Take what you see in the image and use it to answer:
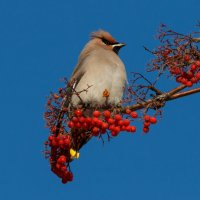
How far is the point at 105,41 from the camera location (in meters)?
7.02

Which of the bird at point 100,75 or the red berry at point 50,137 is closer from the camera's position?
the red berry at point 50,137

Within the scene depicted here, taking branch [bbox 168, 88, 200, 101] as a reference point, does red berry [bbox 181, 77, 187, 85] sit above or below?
above

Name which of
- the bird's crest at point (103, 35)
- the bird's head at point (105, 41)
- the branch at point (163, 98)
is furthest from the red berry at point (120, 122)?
the bird's crest at point (103, 35)

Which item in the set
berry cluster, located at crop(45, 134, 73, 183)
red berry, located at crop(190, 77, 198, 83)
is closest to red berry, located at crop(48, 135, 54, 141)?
berry cluster, located at crop(45, 134, 73, 183)

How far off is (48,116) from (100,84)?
151 centimetres

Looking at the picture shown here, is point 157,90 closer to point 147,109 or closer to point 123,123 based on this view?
point 147,109

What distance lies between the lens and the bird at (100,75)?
5734mm

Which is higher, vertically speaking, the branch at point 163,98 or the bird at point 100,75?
the bird at point 100,75

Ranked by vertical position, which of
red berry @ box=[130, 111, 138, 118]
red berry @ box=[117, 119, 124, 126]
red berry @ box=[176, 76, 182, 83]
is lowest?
red berry @ box=[117, 119, 124, 126]

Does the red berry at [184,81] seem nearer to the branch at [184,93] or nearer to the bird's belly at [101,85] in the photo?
the branch at [184,93]

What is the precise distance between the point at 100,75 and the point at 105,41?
3.85ft

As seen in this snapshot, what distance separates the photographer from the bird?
5.73 metres

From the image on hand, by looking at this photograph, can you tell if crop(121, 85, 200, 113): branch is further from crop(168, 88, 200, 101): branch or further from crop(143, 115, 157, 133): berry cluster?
crop(143, 115, 157, 133): berry cluster

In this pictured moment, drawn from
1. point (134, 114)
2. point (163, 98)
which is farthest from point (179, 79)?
point (134, 114)
